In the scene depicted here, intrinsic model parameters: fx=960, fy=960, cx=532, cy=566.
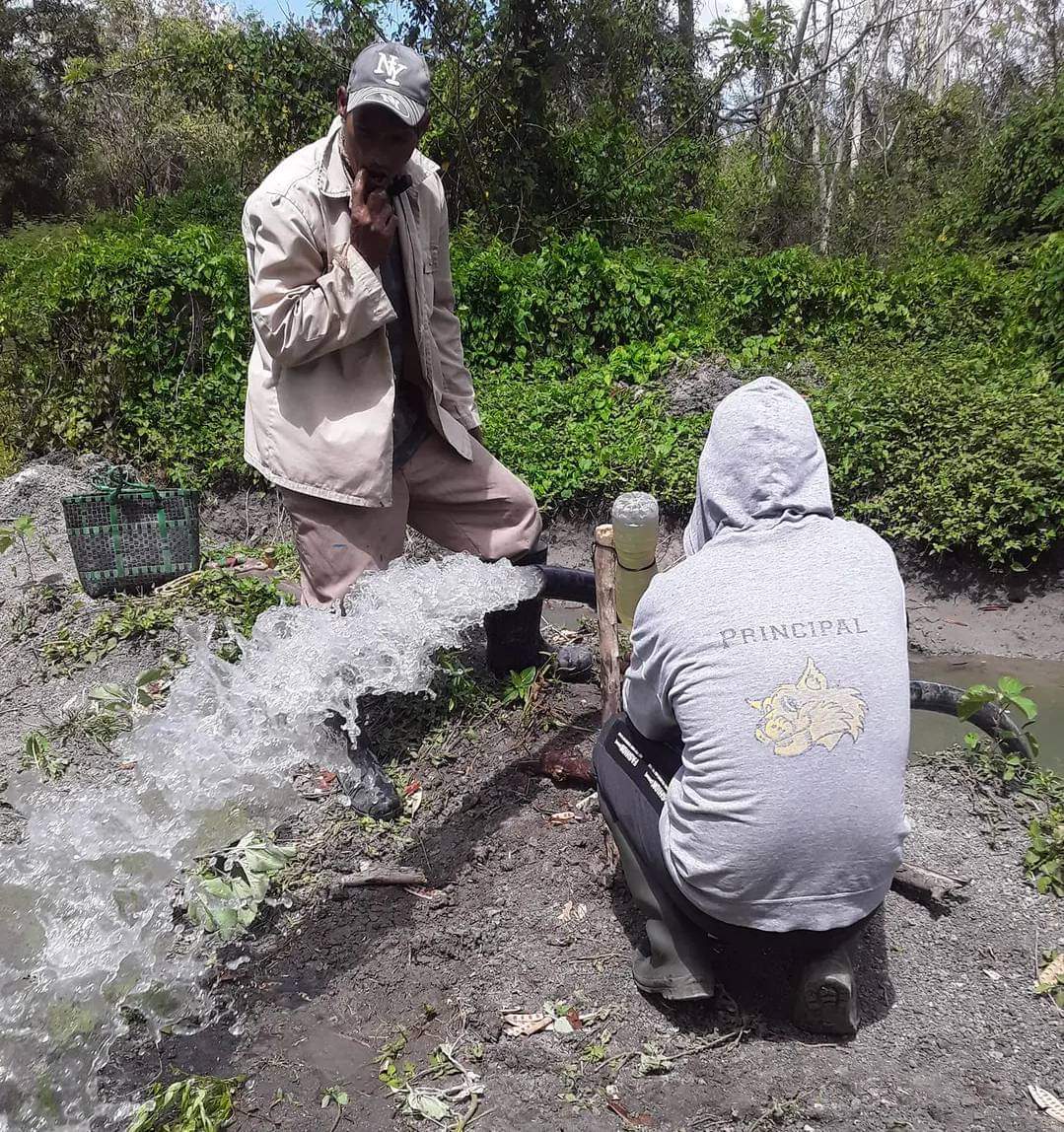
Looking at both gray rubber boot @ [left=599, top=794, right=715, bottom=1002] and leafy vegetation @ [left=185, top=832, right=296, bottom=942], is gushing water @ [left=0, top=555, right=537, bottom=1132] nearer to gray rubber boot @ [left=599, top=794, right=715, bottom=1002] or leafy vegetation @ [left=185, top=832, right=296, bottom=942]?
leafy vegetation @ [left=185, top=832, right=296, bottom=942]

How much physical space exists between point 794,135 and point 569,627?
10.8 metres

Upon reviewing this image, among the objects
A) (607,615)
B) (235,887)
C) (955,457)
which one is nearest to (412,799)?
(235,887)

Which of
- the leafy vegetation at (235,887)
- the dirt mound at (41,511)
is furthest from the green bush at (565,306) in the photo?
the leafy vegetation at (235,887)

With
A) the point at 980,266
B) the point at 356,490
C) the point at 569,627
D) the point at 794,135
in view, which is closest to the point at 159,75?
the point at 794,135

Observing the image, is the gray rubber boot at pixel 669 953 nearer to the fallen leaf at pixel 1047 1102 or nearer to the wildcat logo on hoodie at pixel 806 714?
the wildcat logo on hoodie at pixel 806 714

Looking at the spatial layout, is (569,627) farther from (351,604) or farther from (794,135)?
(794,135)

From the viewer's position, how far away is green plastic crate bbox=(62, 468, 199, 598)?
456 centimetres

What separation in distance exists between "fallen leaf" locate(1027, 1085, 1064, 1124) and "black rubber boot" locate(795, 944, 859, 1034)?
387mm

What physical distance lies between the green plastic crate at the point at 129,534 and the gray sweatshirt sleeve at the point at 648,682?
3.12 metres

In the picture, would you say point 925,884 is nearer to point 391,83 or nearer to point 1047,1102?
point 1047,1102

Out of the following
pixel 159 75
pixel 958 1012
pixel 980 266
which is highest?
pixel 159 75

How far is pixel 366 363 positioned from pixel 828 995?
2160 millimetres

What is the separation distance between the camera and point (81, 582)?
15.7ft

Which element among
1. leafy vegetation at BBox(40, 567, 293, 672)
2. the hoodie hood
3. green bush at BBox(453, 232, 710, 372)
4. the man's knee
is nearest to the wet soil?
the man's knee
